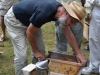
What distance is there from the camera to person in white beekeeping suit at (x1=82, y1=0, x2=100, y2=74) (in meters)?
3.72

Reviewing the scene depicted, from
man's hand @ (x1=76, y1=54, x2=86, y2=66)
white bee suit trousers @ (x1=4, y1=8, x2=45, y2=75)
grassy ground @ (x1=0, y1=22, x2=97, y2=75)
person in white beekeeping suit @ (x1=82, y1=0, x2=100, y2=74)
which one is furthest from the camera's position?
grassy ground @ (x1=0, y1=22, x2=97, y2=75)

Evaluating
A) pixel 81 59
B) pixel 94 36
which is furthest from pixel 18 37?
pixel 94 36

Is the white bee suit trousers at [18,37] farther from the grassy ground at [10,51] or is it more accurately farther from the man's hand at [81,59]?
the grassy ground at [10,51]

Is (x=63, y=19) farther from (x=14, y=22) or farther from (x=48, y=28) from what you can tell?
(x=48, y=28)

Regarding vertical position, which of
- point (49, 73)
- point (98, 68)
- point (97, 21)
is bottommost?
point (98, 68)

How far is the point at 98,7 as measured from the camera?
12.2 ft

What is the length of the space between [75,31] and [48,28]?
8.90 feet

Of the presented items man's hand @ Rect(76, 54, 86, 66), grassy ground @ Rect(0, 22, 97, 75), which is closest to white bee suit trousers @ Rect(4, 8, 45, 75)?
man's hand @ Rect(76, 54, 86, 66)

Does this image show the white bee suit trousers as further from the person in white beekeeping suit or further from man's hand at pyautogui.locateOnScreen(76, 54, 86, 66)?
the person in white beekeeping suit

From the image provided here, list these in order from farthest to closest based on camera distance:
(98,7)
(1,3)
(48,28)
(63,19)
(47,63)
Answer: (48,28) < (1,3) < (98,7) < (47,63) < (63,19)

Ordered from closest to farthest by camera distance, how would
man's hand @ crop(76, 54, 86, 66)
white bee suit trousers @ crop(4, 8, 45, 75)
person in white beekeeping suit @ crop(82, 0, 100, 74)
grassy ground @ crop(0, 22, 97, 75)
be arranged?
1. man's hand @ crop(76, 54, 86, 66)
2. white bee suit trousers @ crop(4, 8, 45, 75)
3. person in white beekeeping suit @ crop(82, 0, 100, 74)
4. grassy ground @ crop(0, 22, 97, 75)

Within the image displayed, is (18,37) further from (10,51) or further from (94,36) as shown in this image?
(10,51)

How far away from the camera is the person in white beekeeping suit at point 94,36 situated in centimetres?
372

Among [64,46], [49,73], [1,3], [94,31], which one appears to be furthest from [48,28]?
[49,73]
